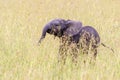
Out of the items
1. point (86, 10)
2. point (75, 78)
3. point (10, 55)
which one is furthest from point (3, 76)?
point (86, 10)

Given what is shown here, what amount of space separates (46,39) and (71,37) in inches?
32.4

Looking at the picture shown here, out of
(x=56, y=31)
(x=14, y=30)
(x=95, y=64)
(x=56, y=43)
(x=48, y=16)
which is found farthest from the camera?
(x=48, y=16)

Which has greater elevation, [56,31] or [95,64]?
[56,31]

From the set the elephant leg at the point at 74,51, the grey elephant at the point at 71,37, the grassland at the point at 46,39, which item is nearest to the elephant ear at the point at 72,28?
the grey elephant at the point at 71,37

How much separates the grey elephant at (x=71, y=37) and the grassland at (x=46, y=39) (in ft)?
0.46

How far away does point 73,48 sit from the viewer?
439 cm

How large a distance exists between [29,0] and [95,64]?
19.8ft

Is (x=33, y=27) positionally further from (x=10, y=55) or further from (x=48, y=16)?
(x=10, y=55)

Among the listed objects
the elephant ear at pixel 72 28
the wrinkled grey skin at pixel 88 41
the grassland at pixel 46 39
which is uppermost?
the elephant ear at pixel 72 28

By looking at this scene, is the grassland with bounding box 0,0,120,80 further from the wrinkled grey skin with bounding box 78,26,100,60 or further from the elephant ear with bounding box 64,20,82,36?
the elephant ear with bounding box 64,20,82,36

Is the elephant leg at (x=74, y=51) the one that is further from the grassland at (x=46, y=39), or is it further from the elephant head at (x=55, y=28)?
→ the elephant head at (x=55, y=28)

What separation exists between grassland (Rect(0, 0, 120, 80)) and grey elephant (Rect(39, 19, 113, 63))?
0.14 m

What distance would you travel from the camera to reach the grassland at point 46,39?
379 centimetres

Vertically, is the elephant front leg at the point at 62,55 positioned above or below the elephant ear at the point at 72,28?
below
